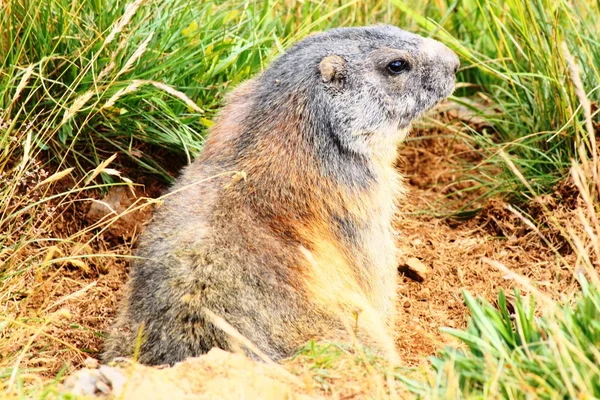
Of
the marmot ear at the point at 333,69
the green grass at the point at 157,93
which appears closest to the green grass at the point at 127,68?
the green grass at the point at 157,93

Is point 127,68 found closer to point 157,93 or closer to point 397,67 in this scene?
point 157,93

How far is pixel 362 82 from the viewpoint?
5531mm

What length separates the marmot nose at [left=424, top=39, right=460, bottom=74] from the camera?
5.76 m

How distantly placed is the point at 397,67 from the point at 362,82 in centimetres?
28

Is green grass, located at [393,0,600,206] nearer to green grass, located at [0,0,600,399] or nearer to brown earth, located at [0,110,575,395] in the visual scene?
green grass, located at [0,0,600,399]

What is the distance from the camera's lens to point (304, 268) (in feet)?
15.9

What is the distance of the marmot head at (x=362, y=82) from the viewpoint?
538cm

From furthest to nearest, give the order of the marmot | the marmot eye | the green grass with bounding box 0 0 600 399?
the marmot eye
the green grass with bounding box 0 0 600 399
the marmot

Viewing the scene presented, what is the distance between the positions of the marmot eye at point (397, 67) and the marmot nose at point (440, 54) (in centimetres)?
20

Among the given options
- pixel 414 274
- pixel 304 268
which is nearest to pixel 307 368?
pixel 304 268

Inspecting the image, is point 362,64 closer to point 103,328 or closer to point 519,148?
point 519,148

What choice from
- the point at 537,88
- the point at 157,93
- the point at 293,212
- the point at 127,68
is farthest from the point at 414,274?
the point at 127,68

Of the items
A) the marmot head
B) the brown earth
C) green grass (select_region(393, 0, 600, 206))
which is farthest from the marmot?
green grass (select_region(393, 0, 600, 206))

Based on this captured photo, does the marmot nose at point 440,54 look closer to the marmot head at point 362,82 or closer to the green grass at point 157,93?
the marmot head at point 362,82
